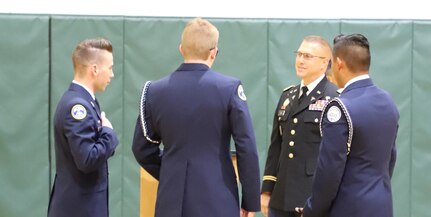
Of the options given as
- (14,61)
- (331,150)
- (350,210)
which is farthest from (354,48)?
(14,61)

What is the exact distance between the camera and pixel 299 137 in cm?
390

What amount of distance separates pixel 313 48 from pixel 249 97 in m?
1.91

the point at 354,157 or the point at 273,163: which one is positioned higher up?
the point at 354,157

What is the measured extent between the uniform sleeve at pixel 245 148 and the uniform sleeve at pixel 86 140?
23.9 inches

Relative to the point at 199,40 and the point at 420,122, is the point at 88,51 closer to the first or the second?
the point at 199,40

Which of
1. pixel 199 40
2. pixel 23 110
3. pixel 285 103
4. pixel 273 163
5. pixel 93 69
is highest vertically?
pixel 199 40

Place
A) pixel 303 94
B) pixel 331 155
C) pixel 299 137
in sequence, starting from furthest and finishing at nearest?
pixel 303 94, pixel 299 137, pixel 331 155

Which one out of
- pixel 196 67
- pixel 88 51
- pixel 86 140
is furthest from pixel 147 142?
pixel 88 51

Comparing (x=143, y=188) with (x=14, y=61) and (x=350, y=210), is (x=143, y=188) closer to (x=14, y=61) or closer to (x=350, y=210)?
(x=350, y=210)

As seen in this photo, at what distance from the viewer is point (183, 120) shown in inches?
127

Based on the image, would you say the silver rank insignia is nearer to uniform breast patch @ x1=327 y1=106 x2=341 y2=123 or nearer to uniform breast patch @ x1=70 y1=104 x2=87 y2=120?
uniform breast patch @ x1=327 y1=106 x2=341 y2=123

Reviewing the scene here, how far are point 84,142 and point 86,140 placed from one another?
0.01 m

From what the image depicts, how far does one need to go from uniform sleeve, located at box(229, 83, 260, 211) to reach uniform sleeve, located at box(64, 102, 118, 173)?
0.61 m

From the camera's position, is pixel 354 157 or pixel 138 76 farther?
pixel 138 76
